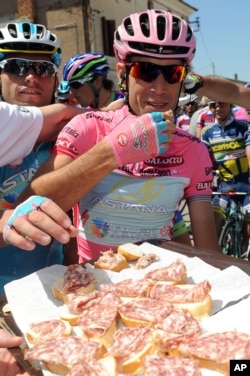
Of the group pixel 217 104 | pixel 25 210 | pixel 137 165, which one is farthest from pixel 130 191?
pixel 217 104

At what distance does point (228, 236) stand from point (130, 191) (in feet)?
14.3

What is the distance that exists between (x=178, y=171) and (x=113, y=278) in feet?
2.85

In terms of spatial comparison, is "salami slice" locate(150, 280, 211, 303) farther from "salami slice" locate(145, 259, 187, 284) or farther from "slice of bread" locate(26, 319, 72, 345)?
"slice of bread" locate(26, 319, 72, 345)

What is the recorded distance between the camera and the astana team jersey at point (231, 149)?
20.5 feet

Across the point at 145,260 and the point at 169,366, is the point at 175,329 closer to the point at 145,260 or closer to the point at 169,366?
the point at 169,366

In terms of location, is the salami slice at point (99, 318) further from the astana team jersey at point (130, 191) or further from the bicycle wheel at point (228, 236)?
the bicycle wheel at point (228, 236)

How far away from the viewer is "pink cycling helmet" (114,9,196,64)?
268 cm

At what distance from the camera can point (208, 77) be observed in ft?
10.9

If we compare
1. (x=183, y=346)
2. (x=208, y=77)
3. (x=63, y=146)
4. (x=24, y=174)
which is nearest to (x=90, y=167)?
(x=63, y=146)

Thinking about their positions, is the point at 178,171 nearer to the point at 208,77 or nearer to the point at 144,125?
the point at 144,125

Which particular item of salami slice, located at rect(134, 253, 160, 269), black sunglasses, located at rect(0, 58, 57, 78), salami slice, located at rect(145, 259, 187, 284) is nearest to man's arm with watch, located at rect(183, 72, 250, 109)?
black sunglasses, located at rect(0, 58, 57, 78)

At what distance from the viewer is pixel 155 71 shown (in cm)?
265

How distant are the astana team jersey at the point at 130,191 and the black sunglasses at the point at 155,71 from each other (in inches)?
11.5

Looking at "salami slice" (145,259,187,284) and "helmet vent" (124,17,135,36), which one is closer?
"salami slice" (145,259,187,284)
